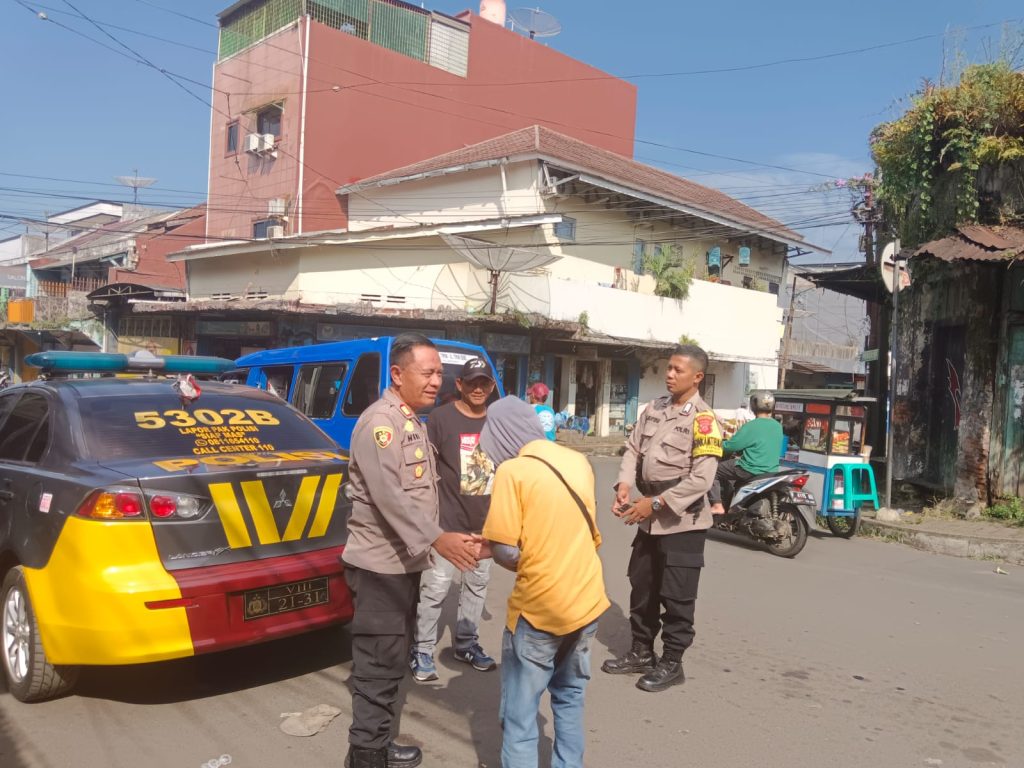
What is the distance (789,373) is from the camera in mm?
31188

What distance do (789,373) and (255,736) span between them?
99.0 ft

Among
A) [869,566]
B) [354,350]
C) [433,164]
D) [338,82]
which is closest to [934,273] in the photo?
[869,566]

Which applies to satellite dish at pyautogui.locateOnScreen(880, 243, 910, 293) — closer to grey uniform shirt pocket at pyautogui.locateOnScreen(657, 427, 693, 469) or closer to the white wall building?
grey uniform shirt pocket at pyautogui.locateOnScreen(657, 427, 693, 469)

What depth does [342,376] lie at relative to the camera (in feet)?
28.4

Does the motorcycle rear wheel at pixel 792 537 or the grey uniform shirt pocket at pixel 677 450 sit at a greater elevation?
the grey uniform shirt pocket at pixel 677 450

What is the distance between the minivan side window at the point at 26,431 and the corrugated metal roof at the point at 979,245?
337 inches

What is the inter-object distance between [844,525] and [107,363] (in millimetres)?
7903

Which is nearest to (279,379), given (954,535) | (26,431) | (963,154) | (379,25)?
(26,431)

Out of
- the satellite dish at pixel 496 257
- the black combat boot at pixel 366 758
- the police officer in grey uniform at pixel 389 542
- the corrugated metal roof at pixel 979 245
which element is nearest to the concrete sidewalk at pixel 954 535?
the corrugated metal roof at pixel 979 245

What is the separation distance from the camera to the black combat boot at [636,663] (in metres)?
4.47

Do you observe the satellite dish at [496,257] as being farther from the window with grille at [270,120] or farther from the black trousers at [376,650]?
the black trousers at [376,650]

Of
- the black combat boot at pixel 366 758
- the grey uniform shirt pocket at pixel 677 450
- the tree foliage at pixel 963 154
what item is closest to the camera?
the black combat boot at pixel 366 758

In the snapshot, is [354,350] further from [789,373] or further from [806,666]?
[789,373]

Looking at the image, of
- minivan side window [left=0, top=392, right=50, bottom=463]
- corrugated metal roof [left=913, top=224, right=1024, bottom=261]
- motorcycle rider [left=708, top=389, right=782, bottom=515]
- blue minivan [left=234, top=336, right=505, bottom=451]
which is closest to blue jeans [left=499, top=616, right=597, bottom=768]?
minivan side window [left=0, top=392, right=50, bottom=463]
